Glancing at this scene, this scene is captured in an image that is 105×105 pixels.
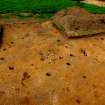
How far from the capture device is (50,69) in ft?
14.9

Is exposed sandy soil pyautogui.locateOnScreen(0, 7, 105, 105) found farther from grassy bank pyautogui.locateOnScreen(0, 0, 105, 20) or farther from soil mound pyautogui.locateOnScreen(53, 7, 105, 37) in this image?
grassy bank pyautogui.locateOnScreen(0, 0, 105, 20)

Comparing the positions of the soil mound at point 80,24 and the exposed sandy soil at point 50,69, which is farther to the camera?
the soil mound at point 80,24

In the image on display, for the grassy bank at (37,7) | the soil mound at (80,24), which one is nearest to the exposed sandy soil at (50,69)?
the soil mound at (80,24)

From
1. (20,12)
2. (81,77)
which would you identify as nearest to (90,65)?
(81,77)

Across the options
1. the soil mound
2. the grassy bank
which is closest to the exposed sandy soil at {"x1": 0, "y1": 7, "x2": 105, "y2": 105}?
the soil mound

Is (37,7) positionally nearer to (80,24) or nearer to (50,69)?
(80,24)

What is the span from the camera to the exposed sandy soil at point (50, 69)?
4.00m

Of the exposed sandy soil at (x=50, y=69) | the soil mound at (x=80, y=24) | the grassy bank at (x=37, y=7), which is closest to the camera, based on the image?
the exposed sandy soil at (x=50, y=69)

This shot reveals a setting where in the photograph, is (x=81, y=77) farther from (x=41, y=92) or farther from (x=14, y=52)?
(x=14, y=52)

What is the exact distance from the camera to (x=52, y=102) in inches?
154

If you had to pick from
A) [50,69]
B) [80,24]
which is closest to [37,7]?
[80,24]

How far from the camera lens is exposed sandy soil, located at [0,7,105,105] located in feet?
13.1

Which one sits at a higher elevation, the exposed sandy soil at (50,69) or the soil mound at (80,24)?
the soil mound at (80,24)

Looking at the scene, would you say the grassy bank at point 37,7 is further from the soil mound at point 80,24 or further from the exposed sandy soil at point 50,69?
the exposed sandy soil at point 50,69
